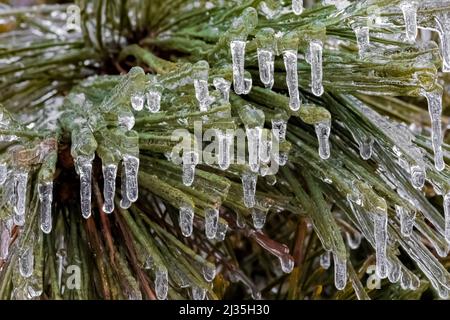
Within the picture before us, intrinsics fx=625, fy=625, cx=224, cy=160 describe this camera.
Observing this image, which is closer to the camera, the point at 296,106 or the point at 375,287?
the point at 296,106

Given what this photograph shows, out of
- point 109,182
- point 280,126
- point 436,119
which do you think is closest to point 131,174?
point 109,182

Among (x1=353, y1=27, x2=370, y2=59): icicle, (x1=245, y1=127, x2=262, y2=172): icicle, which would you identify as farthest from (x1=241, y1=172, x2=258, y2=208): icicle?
(x1=353, y1=27, x2=370, y2=59): icicle

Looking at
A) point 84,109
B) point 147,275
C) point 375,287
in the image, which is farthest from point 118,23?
point 375,287

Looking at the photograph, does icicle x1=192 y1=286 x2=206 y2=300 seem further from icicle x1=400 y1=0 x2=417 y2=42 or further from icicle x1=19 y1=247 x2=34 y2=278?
A: icicle x1=400 y1=0 x2=417 y2=42

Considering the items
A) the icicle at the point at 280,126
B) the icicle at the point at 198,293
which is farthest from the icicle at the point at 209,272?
the icicle at the point at 280,126

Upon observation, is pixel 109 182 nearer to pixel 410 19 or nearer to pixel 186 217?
pixel 186 217

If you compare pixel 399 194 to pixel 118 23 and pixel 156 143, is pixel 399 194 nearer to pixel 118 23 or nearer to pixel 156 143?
pixel 156 143

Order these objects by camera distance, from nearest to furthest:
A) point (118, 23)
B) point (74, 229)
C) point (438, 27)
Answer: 1. point (438, 27)
2. point (74, 229)
3. point (118, 23)
